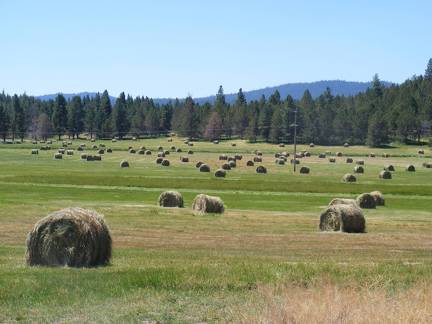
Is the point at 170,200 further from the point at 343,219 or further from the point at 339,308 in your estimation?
the point at 339,308

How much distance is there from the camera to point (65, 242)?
17.6m

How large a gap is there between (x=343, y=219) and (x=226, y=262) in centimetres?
1490

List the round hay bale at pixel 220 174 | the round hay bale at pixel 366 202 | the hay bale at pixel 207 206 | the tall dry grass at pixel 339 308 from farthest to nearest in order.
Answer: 1. the round hay bale at pixel 220 174
2. the round hay bale at pixel 366 202
3. the hay bale at pixel 207 206
4. the tall dry grass at pixel 339 308

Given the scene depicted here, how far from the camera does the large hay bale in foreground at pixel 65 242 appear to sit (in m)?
17.6

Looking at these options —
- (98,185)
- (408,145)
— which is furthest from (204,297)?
(408,145)

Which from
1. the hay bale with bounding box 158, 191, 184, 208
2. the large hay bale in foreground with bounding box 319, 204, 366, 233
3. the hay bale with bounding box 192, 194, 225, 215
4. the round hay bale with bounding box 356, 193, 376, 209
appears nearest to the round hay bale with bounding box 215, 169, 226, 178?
the round hay bale with bounding box 356, 193, 376, 209

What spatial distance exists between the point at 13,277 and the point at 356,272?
7.04 meters

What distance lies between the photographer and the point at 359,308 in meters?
9.83

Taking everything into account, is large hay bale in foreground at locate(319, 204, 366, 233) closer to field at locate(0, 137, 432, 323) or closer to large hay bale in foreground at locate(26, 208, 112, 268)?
field at locate(0, 137, 432, 323)

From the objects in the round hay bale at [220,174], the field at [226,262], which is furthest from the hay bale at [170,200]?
the round hay bale at [220,174]

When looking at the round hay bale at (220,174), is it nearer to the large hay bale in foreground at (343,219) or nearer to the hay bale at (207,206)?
the hay bale at (207,206)

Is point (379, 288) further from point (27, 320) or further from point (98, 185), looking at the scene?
point (98, 185)

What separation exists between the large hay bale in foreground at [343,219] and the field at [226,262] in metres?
0.89

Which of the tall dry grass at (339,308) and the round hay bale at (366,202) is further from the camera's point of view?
the round hay bale at (366,202)
